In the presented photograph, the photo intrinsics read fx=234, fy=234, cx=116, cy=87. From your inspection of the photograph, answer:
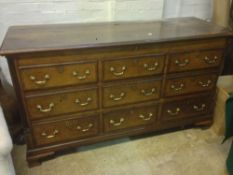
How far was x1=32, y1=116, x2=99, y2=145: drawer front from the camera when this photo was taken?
1.58 meters

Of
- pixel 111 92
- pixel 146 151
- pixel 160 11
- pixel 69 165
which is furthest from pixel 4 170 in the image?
pixel 160 11

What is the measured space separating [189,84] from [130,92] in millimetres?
490

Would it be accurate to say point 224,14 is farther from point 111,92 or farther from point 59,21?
point 59,21

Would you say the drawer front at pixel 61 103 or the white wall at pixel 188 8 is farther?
the white wall at pixel 188 8

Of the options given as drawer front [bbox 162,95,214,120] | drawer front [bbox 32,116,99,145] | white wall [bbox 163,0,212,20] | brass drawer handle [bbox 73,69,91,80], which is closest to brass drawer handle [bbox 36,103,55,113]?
drawer front [bbox 32,116,99,145]

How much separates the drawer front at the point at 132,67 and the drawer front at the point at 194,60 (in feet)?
0.32

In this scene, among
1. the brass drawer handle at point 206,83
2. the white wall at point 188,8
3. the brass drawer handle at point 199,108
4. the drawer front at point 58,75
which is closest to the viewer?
the drawer front at point 58,75

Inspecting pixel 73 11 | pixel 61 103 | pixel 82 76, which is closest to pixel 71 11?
pixel 73 11

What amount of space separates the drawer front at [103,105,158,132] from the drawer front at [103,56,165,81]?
0.29 metres

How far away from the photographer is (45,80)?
1422 mm

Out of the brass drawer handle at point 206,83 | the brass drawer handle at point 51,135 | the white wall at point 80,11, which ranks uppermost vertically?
the white wall at point 80,11

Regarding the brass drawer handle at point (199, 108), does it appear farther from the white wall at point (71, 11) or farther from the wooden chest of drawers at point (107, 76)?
the white wall at point (71, 11)

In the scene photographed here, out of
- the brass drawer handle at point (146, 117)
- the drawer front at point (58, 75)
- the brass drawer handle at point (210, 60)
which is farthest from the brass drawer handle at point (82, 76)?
the brass drawer handle at point (210, 60)

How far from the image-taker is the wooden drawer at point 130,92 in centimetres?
162
